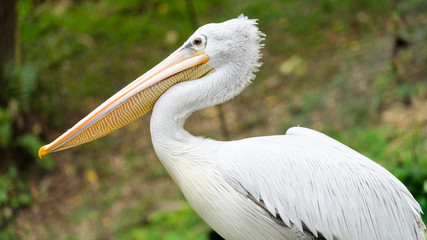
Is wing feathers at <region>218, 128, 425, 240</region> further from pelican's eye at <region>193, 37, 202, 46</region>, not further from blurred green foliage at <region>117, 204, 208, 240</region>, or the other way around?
blurred green foliage at <region>117, 204, 208, 240</region>

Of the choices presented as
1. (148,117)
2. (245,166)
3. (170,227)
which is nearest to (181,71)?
(245,166)

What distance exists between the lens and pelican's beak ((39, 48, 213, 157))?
3.26m

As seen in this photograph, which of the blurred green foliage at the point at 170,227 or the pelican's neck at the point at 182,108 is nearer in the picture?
the pelican's neck at the point at 182,108

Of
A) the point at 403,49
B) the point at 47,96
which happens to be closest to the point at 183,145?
the point at 403,49

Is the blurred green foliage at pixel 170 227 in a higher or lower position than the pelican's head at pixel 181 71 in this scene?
lower

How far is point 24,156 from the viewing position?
7168mm

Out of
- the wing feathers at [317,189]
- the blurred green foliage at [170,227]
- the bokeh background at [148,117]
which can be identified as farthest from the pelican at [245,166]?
the blurred green foliage at [170,227]

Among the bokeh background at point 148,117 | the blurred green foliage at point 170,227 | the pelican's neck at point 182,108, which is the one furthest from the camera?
the bokeh background at point 148,117

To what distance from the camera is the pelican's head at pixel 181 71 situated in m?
3.28

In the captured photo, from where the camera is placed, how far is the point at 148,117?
26.8 feet

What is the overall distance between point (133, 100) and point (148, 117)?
16.0 feet

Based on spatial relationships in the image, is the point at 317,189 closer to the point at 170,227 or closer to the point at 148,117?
the point at 170,227

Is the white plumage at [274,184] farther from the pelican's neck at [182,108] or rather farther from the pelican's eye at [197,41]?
the pelican's eye at [197,41]

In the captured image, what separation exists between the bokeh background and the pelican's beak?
2078 millimetres
